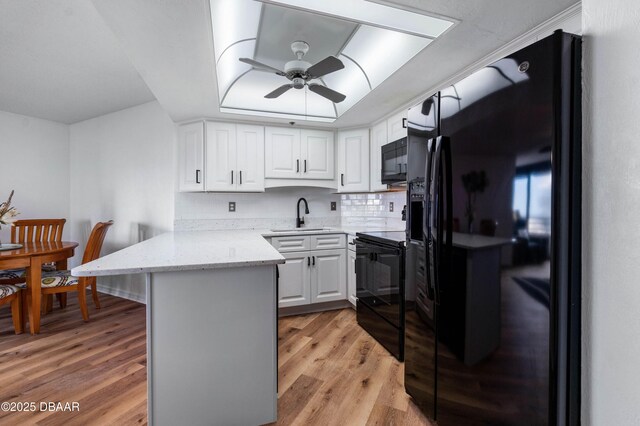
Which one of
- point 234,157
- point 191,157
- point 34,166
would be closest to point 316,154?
point 234,157

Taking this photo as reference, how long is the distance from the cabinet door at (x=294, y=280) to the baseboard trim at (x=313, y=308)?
115 millimetres

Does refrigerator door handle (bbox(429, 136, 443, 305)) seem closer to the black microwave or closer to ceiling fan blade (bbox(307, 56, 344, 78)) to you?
ceiling fan blade (bbox(307, 56, 344, 78))

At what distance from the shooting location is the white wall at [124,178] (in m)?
3.66

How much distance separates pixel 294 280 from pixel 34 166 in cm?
386

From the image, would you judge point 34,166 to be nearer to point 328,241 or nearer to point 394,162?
point 328,241

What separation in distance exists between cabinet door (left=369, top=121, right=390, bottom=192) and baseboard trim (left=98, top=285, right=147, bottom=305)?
3.08 meters

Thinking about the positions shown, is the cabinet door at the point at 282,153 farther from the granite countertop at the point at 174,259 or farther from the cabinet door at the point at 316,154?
the granite countertop at the point at 174,259

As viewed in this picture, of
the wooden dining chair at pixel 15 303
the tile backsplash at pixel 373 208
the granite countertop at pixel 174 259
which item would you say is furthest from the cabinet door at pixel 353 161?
the wooden dining chair at pixel 15 303

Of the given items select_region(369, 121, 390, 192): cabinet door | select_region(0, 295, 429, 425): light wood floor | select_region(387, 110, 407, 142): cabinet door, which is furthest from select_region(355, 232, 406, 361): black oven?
select_region(387, 110, 407, 142): cabinet door

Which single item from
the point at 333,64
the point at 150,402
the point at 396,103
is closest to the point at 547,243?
the point at 333,64

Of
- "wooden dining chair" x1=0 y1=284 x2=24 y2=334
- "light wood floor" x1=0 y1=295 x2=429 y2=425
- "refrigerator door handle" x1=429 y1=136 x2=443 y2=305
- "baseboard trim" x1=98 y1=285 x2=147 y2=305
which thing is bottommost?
"light wood floor" x1=0 y1=295 x2=429 y2=425

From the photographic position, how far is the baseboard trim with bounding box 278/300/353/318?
3264mm

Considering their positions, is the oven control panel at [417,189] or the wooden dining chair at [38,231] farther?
the wooden dining chair at [38,231]

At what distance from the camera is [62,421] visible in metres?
1.66
